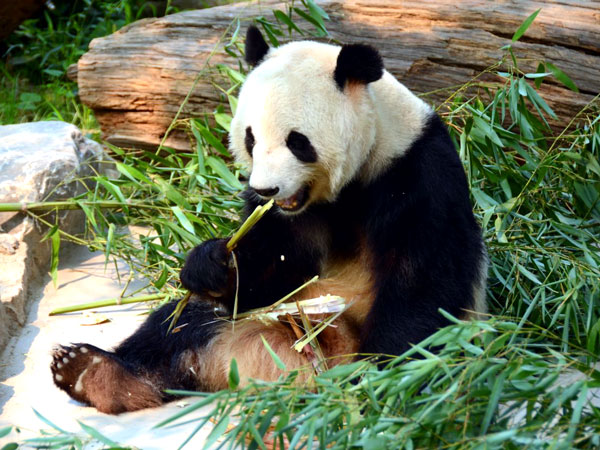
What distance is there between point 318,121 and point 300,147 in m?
0.13

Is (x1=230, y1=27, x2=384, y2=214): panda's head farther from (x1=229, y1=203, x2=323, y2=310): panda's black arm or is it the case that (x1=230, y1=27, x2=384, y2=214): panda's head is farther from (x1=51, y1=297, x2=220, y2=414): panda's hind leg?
(x1=51, y1=297, x2=220, y2=414): panda's hind leg

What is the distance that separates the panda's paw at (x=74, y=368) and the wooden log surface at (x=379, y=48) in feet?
8.30

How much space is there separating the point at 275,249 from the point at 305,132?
0.66 meters

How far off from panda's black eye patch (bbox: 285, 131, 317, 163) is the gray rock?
1.77m

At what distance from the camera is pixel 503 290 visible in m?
3.92

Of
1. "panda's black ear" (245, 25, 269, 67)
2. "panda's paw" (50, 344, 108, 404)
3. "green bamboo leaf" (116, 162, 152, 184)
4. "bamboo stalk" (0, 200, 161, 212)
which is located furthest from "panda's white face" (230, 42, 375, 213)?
"green bamboo leaf" (116, 162, 152, 184)

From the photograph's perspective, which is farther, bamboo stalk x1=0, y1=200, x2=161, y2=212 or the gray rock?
bamboo stalk x1=0, y1=200, x2=161, y2=212

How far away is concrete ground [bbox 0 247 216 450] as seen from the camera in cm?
311

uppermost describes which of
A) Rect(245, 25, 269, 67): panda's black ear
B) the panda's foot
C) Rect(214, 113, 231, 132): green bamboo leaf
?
Rect(245, 25, 269, 67): panda's black ear

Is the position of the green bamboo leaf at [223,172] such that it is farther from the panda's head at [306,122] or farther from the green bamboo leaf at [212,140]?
the panda's head at [306,122]

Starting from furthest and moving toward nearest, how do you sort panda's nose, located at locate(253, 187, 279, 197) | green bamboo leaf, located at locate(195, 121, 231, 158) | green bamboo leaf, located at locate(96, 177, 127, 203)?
green bamboo leaf, located at locate(195, 121, 231, 158) → green bamboo leaf, located at locate(96, 177, 127, 203) → panda's nose, located at locate(253, 187, 279, 197)

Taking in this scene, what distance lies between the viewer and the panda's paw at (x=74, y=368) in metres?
3.36

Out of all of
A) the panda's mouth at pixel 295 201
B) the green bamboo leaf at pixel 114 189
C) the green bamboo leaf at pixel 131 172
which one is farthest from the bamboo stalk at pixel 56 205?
the panda's mouth at pixel 295 201

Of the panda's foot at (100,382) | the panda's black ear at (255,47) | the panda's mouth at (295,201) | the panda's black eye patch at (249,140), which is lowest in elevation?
the panda's foot at (100,382)
